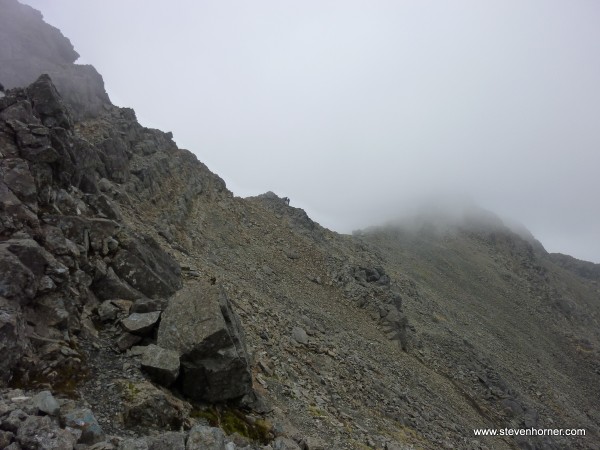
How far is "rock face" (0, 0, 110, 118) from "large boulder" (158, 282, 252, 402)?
30130 millimetres

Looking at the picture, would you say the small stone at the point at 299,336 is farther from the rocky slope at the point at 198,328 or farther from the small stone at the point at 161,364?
the small stone at the point at 161,364

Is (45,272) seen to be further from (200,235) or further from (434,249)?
(434,249)

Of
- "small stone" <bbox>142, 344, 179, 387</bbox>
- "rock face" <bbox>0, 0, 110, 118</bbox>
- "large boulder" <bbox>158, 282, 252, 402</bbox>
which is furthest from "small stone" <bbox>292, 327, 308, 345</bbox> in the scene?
"rock face" <bbox>0, 0, 110, 118</bbox>

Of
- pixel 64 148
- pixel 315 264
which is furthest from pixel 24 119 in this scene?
pixel 315 264

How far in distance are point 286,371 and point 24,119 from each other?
1560 cm

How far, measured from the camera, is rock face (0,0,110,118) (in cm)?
3619

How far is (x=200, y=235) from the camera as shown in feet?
111

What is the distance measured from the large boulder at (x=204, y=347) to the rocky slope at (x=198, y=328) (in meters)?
0.05

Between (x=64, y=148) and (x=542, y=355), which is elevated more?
(x=64, y=148)

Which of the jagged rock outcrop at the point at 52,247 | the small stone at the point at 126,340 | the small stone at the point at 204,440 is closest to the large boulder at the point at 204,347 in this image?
the small stone at the point at 126,340

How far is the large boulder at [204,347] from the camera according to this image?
456 inches

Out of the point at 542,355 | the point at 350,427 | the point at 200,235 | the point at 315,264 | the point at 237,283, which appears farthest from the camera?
the point at 542,355

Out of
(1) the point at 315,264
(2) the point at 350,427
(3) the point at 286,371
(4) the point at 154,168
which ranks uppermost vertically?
(4) the point at 154,168

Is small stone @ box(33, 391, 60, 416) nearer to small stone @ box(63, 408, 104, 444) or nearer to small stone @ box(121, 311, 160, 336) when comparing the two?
small stone @ box(63, 408, 104, 444)
